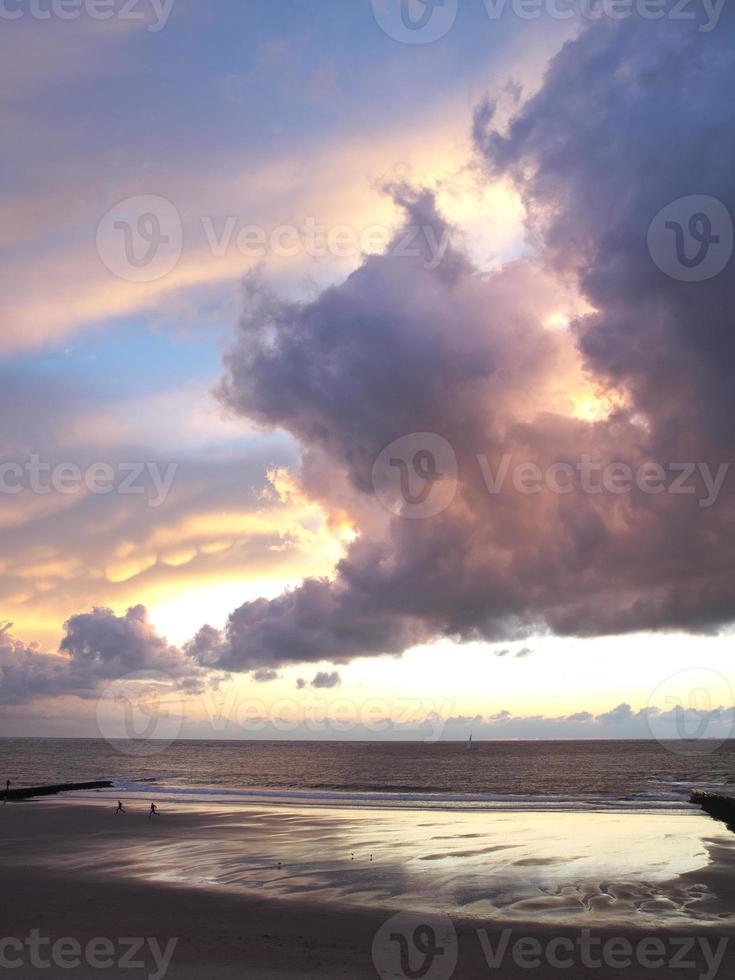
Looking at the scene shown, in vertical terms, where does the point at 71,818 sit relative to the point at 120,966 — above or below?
below

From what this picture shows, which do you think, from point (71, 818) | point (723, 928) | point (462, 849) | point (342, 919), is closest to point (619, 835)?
point (462, 849)

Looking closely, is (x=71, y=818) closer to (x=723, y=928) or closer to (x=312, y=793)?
(x=312, y=793)

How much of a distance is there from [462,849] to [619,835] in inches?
470

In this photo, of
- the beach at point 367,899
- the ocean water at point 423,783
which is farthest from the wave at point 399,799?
the beach at point 367,899

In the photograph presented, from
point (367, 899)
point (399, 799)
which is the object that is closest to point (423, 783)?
point (399, 799)

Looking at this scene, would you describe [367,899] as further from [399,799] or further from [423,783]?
[423,783]

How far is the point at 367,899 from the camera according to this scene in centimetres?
2583

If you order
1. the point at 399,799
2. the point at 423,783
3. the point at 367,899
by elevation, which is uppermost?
the point at 367,899

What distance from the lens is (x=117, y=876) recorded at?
2980 centimetres

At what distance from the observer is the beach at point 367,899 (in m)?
19.3

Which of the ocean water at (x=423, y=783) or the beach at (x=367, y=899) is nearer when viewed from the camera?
the beach at (x=367, y=899)

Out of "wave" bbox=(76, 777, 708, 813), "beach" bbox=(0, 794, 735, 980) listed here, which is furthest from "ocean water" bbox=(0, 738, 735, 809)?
"beach" bbox=(0, 794, 735, 980)

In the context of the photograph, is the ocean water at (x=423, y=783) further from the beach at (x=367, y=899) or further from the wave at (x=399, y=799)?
the beach at (x=367, y=899)

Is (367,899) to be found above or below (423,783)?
above
